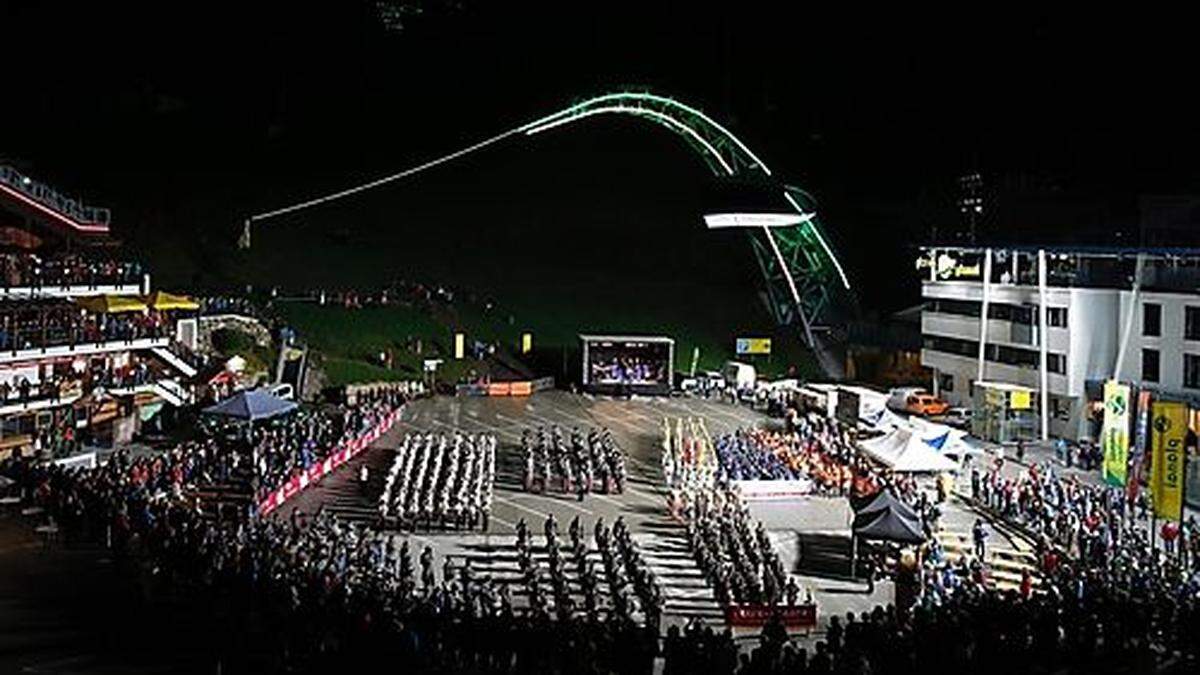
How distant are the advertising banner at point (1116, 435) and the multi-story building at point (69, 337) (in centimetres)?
2700

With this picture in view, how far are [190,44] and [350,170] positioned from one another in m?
11.3

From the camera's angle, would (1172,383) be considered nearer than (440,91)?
Yes

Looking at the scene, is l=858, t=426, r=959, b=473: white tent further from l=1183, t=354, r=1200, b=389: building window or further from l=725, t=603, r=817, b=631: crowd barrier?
l=725, t=603, r=817, b=631: crowd barrier

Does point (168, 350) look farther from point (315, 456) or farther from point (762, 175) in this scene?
point (762, 175)

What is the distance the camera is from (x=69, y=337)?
40.2m

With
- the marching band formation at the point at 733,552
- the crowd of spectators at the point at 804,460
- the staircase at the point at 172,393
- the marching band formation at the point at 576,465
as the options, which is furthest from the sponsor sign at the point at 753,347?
the marching band formation at the point at 733,552

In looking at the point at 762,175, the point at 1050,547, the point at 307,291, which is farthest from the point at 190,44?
the point at 1050,547

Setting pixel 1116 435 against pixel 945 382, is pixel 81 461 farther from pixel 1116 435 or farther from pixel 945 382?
pixel 945 382

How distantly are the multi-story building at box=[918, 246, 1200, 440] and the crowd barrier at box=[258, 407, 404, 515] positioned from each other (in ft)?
72.6

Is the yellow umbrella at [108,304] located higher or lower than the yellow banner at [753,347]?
higher

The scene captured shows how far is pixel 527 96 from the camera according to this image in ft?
279

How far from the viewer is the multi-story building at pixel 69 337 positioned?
38.2 m

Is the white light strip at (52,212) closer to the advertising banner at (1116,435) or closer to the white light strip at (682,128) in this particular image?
the white light strip at (682,128)

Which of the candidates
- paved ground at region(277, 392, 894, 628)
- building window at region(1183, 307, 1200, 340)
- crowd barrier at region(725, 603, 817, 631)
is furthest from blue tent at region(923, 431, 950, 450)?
crowd barrier at region(725, 603, 817, 631)
